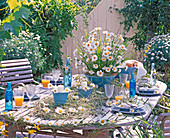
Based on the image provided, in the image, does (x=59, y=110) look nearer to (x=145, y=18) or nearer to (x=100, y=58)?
(x=100, y=58)

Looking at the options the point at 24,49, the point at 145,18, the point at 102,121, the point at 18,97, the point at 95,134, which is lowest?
the point at 95,134

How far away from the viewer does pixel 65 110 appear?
1887mm

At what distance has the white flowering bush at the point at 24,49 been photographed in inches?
166

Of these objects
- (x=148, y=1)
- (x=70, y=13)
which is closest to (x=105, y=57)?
(x=70, y=13)

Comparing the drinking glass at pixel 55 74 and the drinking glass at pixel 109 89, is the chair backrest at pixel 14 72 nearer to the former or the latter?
the drinking glass at pixel 55 74

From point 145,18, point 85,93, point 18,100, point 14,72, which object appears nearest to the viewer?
point 18,100

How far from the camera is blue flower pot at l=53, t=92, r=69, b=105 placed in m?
1.99

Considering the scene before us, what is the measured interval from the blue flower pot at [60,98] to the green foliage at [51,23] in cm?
303

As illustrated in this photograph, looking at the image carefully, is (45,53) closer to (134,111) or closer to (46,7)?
(46,7)

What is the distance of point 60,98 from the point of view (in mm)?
2008

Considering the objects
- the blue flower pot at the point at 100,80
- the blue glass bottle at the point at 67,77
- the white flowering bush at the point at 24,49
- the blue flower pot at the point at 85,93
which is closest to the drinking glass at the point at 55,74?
the blue glass bottle at the point at 67,77

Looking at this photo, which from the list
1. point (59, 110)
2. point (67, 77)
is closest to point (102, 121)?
point (59, 110)

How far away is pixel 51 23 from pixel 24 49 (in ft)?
3.20

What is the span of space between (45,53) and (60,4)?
1.00 m
